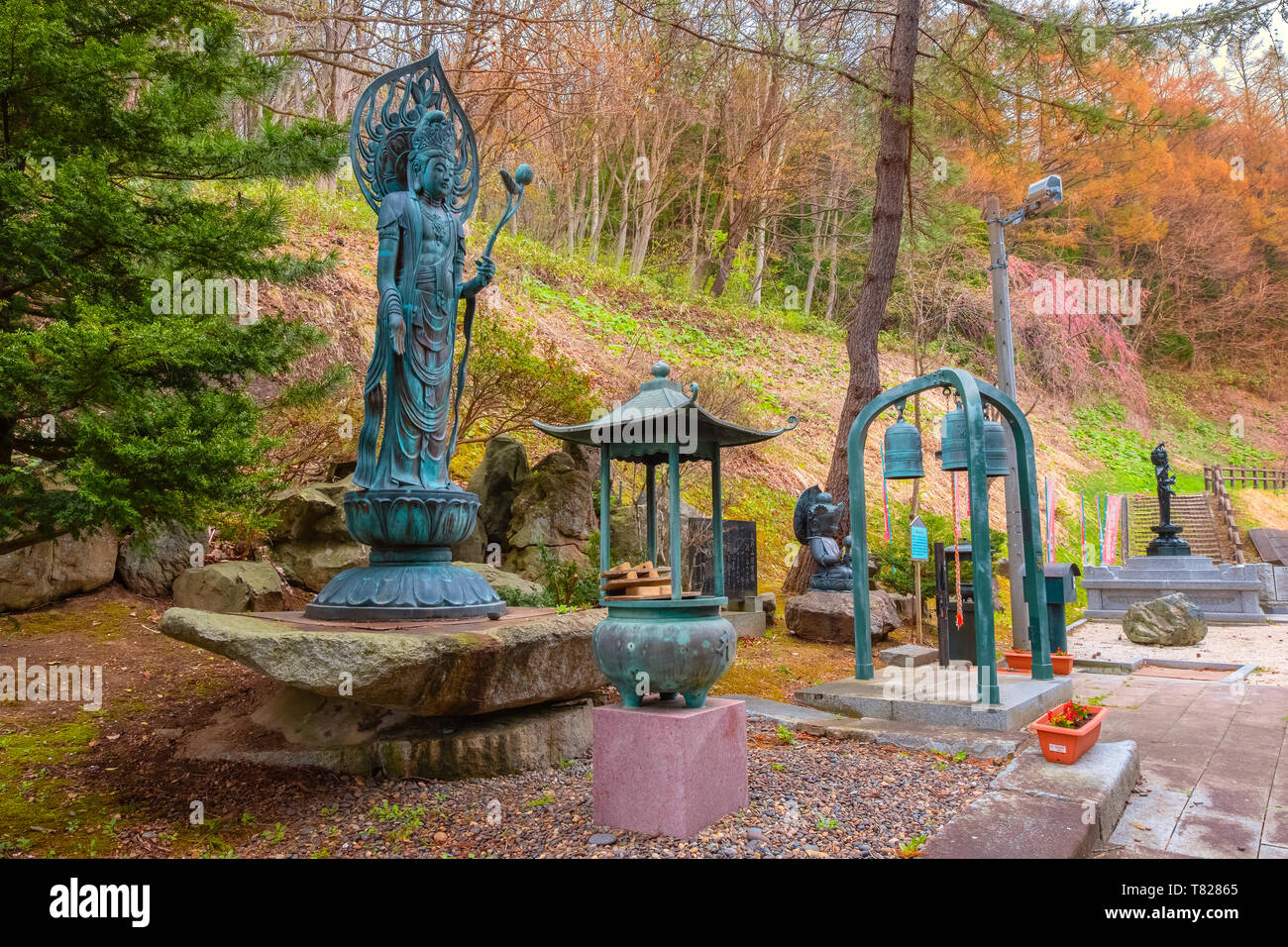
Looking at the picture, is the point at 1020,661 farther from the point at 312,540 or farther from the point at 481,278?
the point at 312,540

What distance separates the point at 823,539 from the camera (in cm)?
1041

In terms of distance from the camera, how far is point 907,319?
20438 mm

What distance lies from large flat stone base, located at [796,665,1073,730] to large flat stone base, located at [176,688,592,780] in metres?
2.22

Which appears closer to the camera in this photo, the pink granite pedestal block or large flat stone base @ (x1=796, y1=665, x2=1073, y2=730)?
the pink granite pedestal block

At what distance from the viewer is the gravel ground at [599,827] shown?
3617mm

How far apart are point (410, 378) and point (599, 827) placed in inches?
122

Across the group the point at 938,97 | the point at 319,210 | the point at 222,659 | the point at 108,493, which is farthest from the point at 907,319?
the point at 108,493

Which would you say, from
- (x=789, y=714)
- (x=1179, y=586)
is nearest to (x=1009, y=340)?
(x=789, y=714)

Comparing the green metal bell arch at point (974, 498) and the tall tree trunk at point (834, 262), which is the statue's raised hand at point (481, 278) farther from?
the tall tree trunk at point (834, 262)

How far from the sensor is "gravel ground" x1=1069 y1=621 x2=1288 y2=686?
9586 mm

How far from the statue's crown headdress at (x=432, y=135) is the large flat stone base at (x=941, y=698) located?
4.87 m

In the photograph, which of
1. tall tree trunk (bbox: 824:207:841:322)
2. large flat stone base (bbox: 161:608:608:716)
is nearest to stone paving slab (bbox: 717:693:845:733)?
large flat stone base (bbox: 161:608:608:716)

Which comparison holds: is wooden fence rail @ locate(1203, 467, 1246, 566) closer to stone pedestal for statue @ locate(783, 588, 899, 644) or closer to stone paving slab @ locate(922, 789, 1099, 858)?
stone pedestal for statue @ locate(783, 588, 899, 644)

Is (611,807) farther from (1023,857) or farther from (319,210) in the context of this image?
(319,210)
